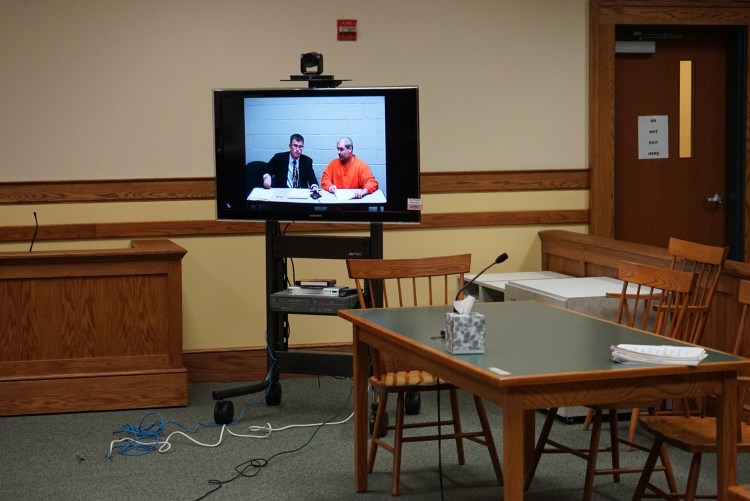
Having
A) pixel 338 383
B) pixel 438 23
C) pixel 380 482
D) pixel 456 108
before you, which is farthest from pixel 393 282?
pixel 380 482

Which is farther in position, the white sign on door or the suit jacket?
the white sign on door

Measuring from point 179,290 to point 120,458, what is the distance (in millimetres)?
1100

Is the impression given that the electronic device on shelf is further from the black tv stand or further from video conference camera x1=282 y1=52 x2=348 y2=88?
video conference camera x1=282 y1=52 x2=348 y2=88

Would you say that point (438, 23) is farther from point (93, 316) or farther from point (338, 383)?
point (93, 316)

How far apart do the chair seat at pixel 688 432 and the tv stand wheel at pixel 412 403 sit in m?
1.85

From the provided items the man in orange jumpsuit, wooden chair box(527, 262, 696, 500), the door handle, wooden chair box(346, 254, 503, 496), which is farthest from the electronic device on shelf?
the door handle

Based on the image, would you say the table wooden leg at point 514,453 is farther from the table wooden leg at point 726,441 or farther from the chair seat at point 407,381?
the chair seat at point 407,381

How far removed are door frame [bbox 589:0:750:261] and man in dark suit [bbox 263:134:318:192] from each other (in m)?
2.19

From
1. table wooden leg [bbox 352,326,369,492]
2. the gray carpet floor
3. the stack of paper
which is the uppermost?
the stack of paper

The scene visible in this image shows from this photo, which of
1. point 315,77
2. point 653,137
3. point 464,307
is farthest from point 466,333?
point 653,137

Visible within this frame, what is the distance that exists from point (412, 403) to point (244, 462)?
1.08 meters

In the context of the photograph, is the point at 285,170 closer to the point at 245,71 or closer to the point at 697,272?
the point at 245,71

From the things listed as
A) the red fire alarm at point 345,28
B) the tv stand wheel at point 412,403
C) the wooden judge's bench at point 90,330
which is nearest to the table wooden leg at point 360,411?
the tv stand wheel at point 412,403

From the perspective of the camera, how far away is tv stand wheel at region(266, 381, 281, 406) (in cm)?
533
